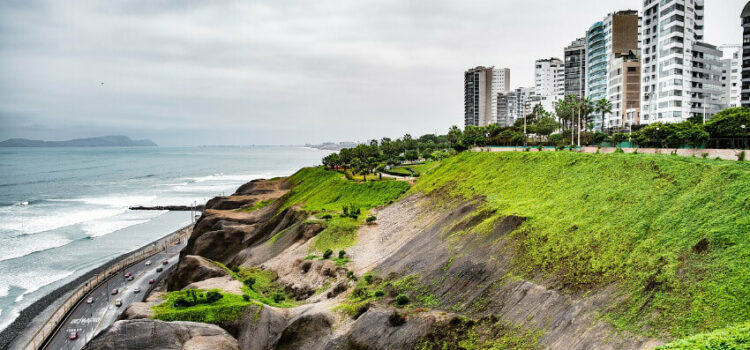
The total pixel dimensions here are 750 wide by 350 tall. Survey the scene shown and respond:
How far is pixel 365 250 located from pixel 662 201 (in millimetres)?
33341

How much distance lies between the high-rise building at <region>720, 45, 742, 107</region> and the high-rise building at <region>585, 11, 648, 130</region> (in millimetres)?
23123

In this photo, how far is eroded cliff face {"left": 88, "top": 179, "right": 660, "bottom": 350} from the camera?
95.3ft

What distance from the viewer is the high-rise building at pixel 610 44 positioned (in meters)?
142

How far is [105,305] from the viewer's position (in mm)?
63312

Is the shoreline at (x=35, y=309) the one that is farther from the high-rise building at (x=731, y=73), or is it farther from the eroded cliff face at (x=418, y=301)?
the high-rise building at (x=731, y=73)

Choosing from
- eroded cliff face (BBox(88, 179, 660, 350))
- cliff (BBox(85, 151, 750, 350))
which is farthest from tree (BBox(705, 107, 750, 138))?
eroded cliff face (BBox(88, 179, 660, 350))

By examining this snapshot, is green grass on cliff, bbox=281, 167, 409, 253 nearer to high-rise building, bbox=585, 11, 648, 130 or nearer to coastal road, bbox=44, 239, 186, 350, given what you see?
coastal road, bbox=44, 239, 186, 350

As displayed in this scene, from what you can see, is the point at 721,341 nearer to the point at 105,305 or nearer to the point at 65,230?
the point at 105,305

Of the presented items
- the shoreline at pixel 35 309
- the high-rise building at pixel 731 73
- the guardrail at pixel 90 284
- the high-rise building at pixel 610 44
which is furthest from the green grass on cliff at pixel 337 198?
the high-rise building at pixel 731 73

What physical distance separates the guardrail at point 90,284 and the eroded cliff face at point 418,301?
15.8 metres

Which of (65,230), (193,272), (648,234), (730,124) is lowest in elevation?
(65,230)

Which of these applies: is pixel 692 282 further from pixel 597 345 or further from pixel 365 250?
pixel 365 250

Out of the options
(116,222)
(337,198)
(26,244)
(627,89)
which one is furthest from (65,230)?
(627,89)

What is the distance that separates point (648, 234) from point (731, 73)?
122 m
